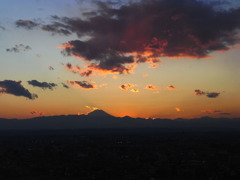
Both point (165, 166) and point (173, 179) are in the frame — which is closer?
point (173, 179)

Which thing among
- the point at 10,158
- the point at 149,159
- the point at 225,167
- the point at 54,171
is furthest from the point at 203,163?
the point at 10,158

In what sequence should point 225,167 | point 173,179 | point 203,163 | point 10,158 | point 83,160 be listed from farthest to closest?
point 10,158
point 83,160
point 203,163
point 225,167
point 173,179

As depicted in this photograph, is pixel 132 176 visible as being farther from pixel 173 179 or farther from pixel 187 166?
pixel 187 166

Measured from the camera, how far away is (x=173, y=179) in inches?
2440

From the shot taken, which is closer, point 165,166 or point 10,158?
point 165,166

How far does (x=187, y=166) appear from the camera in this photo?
75.9 metres

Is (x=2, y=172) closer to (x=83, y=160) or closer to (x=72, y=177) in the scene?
(x=72, y=177)

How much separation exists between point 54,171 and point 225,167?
129 feet

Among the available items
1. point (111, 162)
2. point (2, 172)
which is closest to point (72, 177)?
point (2, 172)

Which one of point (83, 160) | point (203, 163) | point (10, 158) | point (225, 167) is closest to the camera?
point (225, 167)

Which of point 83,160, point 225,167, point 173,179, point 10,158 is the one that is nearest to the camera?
point 173,179

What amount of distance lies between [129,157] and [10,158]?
34.5m

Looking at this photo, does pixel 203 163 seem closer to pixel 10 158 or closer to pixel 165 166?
pixel 165 166

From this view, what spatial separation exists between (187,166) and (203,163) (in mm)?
8229
